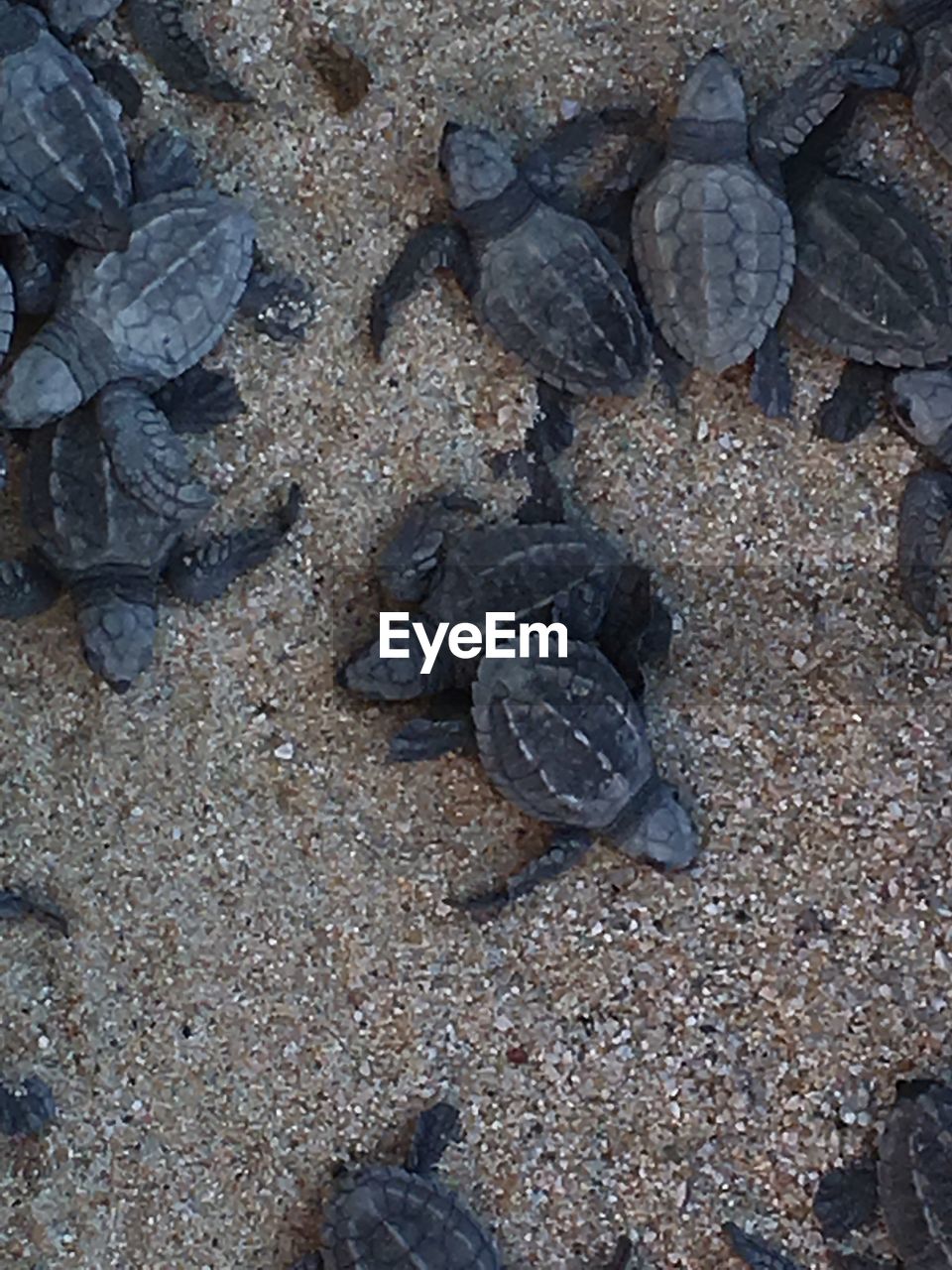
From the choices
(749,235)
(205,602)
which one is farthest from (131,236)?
(749,235)

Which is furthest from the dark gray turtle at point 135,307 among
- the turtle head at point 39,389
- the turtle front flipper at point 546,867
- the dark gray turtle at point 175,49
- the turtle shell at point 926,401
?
the turtle shell at point 926,401

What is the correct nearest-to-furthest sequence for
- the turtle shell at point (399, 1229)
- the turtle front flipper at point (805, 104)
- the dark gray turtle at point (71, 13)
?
1. the turtle shell at point (399, 1229)
2. the dark gray turtle at point (71, 13)
3. the turtle front flipper at point (805, 104)

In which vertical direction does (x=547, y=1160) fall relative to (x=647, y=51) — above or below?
below

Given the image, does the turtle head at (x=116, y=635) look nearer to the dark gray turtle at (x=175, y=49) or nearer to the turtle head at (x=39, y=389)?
the turtle head at (x=39, y=389)

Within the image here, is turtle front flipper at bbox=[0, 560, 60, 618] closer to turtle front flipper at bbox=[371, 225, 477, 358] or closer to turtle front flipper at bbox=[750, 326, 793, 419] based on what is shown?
turtle front flipper at bbox=[371, 225, 477, 358]

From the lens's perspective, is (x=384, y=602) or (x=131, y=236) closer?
(x=131, y=236)

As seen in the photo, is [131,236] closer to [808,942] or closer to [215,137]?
[215,137]

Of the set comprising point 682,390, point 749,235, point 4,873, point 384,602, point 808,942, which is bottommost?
point 808,942
